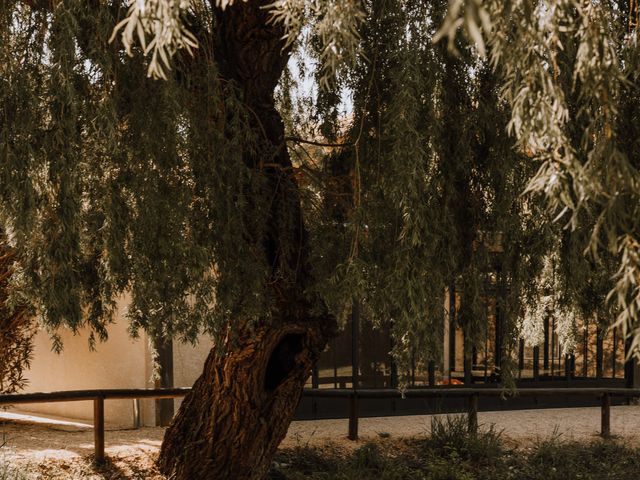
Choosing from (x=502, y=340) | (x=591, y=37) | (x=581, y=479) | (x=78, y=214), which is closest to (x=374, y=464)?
(x=581, y=479)

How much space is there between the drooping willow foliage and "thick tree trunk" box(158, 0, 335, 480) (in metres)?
0.30

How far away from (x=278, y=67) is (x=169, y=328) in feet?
7.90

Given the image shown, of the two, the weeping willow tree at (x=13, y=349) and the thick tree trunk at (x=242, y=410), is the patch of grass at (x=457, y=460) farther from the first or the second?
the weeping willow tree at (x=13, y=349)

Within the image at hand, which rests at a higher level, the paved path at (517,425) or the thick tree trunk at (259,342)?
the thick tree trunk at (259,342)

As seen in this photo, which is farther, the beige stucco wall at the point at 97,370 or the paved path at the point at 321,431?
the beige stucco wall at the point at 97,370

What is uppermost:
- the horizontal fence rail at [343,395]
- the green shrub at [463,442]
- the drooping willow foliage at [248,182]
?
the drooping willow foliage at [248,182]

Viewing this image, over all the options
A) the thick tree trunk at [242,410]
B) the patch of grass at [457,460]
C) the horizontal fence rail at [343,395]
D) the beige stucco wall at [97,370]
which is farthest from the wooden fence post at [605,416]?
the beige stucco wall at [97,370]

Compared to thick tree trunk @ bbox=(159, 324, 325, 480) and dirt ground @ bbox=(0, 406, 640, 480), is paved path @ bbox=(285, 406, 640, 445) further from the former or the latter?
thick tree trunk @ bbox=(159, 324, 325, 480)

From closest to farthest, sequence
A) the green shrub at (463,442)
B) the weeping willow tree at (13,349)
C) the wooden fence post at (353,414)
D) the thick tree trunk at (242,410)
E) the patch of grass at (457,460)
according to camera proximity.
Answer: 1. the thick tree trunk at (242,410)
2. the patch of grass at (457,460)
3. the green shrub at (463,442)
4. the wooden fence post at (353,414)
5. the weeping willow tree at (13,349)

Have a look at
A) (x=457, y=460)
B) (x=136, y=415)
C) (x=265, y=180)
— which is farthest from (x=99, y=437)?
(x=457, y=460)

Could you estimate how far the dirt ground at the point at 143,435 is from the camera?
7523 millimetres

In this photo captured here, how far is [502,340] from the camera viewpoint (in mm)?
6270

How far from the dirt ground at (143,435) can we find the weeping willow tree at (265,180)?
1.93 metres

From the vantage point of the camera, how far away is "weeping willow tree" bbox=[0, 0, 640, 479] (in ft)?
16.7
